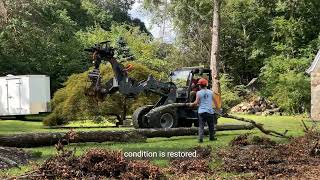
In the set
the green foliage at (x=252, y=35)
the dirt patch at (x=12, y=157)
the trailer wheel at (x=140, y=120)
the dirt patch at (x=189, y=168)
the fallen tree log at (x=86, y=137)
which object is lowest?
the dirt patch at (x=189, y=168)

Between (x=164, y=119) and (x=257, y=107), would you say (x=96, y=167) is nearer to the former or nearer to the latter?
(x=164, y=119)

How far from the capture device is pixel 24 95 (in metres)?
29.4

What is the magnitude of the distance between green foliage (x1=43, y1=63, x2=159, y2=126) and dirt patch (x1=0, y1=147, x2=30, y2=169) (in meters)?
11.4

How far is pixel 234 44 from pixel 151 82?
2748 cm

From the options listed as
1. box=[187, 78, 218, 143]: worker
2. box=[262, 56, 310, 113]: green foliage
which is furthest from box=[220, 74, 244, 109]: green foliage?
box=[187, 78, 218, 143]: worker

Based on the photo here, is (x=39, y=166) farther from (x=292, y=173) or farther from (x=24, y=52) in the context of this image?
(x=24, y=52)

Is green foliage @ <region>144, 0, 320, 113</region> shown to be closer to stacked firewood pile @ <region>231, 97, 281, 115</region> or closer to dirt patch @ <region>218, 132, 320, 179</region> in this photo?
stacked firewood pile @ <region>231, 97, 281, 115</region>

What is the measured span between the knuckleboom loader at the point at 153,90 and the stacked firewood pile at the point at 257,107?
17.7 meters

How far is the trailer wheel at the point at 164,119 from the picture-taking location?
741 inches

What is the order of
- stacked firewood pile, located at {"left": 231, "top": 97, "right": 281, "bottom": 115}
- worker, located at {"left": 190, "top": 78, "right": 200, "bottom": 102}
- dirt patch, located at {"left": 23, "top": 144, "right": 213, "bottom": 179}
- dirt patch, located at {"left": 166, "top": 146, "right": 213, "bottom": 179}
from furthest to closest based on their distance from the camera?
stacked firewood pile, located at {"left": 231, "top": 97, "right": 281, "bottom": 115}, worker, located at {"left": 190, "top": 78, "right": 200, "bottom": 102}, dirt patch, located at {"left": 166, "top": 146, "right": 213, "bottom": 179}, dirt patch, located at {"left": 23, "top": 144, "right": 213, "bottom": 179}

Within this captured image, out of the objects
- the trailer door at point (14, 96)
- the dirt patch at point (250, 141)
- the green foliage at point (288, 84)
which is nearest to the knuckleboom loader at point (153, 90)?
the dirt patch at point (250, 141)

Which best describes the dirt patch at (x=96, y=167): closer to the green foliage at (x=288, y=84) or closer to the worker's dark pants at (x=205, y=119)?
the worker's dark pants at (x=205, y=119)

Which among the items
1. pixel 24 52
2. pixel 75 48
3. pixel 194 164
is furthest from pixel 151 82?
pixel 75 48

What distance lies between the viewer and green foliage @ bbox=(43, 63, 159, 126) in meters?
24.1
